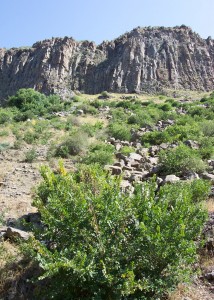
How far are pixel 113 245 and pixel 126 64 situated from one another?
57274 millimetres

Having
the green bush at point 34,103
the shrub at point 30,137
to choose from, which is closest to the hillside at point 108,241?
the shrub at point 30,137

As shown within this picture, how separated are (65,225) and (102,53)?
213 feet

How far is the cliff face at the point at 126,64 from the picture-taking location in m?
56.3

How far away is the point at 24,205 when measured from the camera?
299 inches

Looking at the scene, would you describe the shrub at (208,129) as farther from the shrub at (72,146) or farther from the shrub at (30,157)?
the shrub at (30,157)

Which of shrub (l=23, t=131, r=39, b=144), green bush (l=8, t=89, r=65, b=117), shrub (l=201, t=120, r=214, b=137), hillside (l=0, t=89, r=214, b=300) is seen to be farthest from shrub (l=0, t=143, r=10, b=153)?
green bush (l=8, t=89, r=65, b=117)

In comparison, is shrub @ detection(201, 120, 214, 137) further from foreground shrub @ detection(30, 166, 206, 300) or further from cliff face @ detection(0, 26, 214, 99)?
cliff face @ detection(0, 26, 214, 99)

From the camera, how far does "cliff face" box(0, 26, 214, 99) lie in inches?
2217

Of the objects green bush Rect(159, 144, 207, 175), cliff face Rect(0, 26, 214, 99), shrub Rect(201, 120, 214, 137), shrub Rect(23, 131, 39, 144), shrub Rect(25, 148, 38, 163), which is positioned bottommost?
shrub Rect(25, 148, 38, 163)

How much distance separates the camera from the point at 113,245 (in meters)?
3.97

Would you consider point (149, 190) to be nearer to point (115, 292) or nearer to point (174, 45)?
point (115, 292)

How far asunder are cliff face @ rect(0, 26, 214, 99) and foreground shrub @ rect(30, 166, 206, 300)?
49671 mm

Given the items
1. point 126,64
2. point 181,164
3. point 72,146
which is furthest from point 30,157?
point 126,64

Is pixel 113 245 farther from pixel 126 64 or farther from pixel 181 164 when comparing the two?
pixel 126 64
